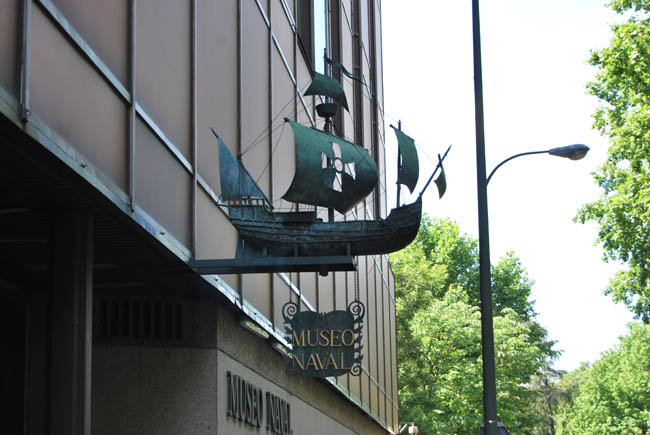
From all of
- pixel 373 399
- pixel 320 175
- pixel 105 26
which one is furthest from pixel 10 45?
pixel 373 399

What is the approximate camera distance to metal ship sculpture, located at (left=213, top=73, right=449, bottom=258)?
1154cm

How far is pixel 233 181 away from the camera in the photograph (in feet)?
39.3

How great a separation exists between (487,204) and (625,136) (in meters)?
19.1

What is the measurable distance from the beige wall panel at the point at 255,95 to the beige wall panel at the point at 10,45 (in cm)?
748

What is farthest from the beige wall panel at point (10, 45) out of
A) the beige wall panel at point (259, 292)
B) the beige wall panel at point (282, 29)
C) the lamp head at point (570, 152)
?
the beige wall panel at point (282, 29)

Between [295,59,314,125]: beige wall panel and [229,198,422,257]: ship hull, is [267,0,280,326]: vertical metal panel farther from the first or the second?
[229,198,422,257]: ship hull

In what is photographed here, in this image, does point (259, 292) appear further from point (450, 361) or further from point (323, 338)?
point (450, 361)

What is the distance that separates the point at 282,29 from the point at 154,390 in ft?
26.8

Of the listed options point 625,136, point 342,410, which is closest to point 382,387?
point 342,410

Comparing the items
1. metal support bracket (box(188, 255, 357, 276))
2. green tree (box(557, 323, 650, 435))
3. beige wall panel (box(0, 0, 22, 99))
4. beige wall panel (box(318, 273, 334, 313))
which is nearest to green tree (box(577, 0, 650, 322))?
beige wall panel (box(318, 273, 334, 313))

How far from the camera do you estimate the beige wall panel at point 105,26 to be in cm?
873

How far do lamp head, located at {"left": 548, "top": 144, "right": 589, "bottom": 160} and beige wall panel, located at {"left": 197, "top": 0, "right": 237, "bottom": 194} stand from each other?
5.06 metres

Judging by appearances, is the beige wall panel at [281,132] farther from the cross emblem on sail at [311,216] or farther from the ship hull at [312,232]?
the ship hull at [312,232]

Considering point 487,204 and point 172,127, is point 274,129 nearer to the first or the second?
point 487,204
